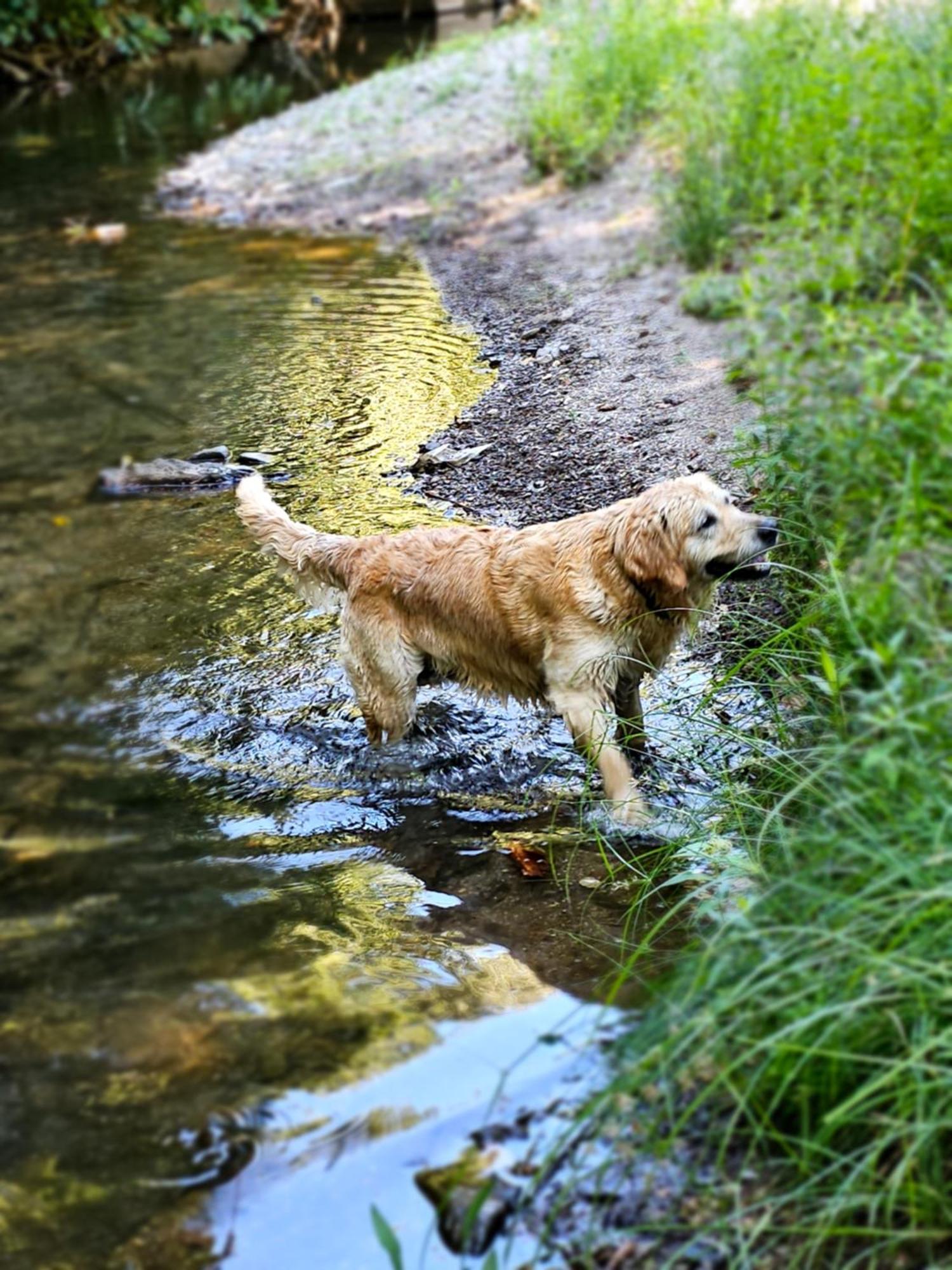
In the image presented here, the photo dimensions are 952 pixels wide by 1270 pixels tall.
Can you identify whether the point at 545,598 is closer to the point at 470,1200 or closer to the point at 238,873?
the point at 238,873

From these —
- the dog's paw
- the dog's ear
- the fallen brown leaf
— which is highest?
the dog's ear

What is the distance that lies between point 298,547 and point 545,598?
3.73ft

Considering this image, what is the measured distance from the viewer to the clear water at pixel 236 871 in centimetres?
322

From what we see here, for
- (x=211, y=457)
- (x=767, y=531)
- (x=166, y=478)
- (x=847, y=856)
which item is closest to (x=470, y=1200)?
(x=847, y=856)

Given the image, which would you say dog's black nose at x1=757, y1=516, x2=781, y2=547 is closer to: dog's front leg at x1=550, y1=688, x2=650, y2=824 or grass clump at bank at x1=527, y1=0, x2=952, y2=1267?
grass clump at bank at x1=527, y1=0, x2=952, y2=1267

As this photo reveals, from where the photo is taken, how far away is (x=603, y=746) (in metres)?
4.69

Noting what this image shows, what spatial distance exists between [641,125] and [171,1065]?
428 inches

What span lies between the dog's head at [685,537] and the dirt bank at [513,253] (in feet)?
6.31

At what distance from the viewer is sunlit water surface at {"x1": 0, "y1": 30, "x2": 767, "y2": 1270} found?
3.22m

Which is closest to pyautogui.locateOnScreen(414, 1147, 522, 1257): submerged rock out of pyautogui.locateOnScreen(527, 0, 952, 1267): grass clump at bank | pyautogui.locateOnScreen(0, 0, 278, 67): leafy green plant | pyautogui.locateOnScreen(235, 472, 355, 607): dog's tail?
pyautogui.locateOnScreen(527, 0, 952, 1267): grass clump at bank

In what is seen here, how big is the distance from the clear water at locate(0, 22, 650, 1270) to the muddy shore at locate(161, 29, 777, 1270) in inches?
16.9

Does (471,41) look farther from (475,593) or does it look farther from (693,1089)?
(693,1089)

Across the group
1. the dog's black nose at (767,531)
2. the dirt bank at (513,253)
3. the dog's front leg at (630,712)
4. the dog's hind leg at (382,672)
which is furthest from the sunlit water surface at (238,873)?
the dog's black nose at (767,531)

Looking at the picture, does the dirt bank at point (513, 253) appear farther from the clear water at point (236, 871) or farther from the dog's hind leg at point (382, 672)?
the dog's hind leg at point (382, 672)
